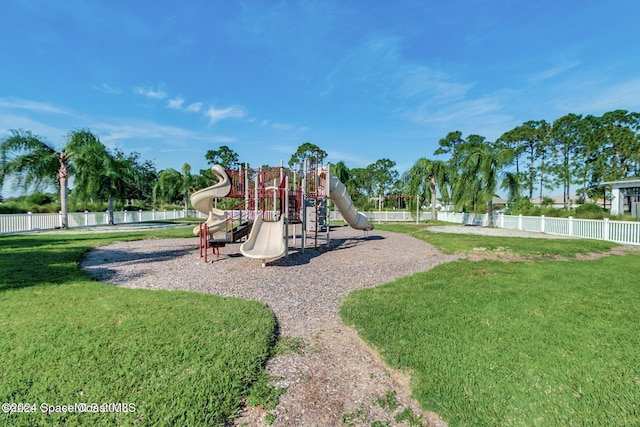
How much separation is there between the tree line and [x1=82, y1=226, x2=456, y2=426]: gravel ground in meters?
4.70

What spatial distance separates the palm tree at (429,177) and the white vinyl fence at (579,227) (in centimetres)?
878

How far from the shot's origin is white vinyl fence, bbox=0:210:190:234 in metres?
16.2

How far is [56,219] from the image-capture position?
63.1 ft

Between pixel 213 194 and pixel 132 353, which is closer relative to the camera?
pixel 132 353

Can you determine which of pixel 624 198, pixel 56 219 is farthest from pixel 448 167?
pixel 56 219

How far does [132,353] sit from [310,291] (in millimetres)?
3316

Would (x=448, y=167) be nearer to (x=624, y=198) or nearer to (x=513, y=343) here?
(x=624, y=198)

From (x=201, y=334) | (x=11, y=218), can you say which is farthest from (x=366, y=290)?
(x=11, y=218)

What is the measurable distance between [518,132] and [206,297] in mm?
50161

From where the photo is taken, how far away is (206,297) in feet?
17.1

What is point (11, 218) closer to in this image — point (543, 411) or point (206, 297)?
point (206, 297)

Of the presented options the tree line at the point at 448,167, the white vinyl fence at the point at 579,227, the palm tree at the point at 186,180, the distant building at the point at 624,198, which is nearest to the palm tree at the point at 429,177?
the tree line at the point at 448,167

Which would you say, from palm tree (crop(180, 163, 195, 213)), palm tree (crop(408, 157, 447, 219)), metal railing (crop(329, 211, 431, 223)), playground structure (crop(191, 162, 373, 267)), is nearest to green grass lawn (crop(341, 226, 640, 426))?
playground structure (crop(191, 162, 373, 267))

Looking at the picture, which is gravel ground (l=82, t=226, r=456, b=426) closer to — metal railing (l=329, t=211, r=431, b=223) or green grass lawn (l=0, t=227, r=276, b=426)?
green grass lawn (l=0, t=227, r=276, b=426)
